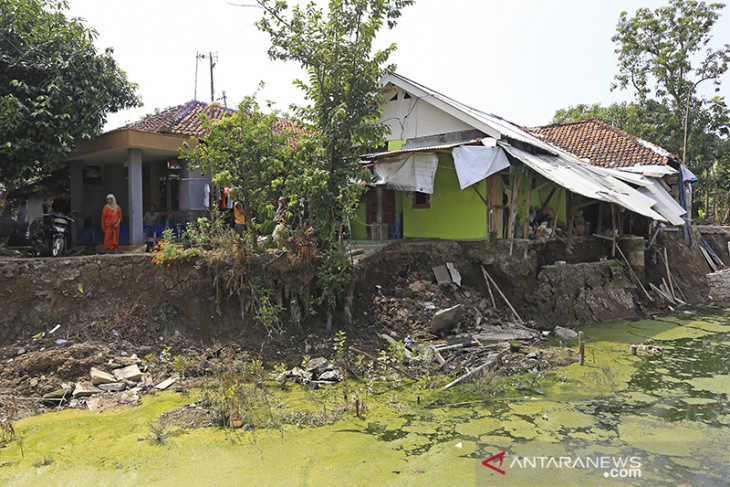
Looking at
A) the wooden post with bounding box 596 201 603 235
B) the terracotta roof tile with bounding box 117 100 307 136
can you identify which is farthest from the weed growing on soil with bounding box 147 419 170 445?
the wooden post with bounding box 596 201 603 235

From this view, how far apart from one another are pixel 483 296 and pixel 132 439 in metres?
7.94

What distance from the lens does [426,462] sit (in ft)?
15.3

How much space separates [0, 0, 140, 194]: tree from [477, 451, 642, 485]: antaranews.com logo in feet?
34.1

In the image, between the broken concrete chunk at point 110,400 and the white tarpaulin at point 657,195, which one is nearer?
the broken concrete chunk at point 110,400

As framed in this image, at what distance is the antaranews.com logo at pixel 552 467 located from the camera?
4.32 m

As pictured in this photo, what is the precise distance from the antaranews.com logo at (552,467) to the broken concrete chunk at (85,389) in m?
5.48

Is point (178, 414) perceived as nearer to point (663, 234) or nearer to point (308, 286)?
point (308, 286)

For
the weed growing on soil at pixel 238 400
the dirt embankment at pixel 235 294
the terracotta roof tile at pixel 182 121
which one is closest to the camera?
the weed growing on soil at pixel 238 400

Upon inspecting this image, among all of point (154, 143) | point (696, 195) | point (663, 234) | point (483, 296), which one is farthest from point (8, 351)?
point (696, 195)

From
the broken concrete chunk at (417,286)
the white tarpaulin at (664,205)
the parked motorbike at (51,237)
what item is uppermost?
the white tarpaulin at (664,205)

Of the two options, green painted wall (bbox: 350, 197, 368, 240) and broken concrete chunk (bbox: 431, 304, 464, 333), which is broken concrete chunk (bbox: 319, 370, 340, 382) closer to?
broken concrete chunk (bbox: 431, 304, 464, 333)

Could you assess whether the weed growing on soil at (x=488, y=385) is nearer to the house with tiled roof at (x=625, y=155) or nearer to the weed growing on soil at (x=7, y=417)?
the weed growing on soil at (x=7, y=417)

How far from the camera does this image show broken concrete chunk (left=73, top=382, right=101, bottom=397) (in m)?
6.37

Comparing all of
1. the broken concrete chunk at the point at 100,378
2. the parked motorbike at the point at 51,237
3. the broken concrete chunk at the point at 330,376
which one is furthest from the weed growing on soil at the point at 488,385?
the parked motorbike at the point at 51,237
